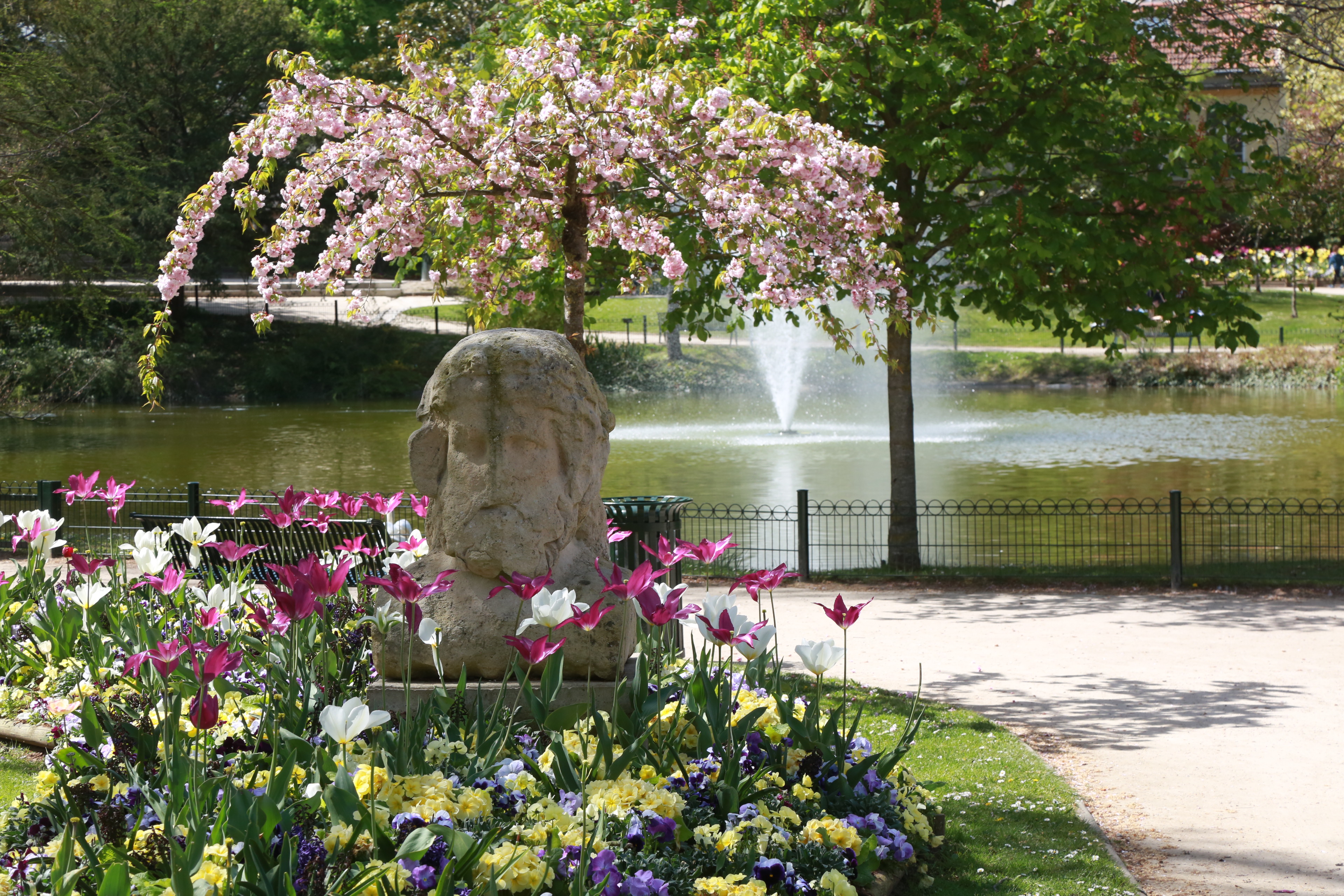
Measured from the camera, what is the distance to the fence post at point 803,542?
466 inches

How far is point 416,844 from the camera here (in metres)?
3.27

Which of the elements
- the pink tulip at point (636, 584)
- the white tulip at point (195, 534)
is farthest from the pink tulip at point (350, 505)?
the pink tulip at point (636, 584)

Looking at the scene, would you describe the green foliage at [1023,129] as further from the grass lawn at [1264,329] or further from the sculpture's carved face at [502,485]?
the grass lawn at [1264,329]

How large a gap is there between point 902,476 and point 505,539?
851 cm

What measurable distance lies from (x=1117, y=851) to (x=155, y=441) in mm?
24848

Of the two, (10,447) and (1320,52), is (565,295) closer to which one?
(1320,52)

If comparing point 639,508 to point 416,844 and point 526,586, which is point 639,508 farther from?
point 416,844

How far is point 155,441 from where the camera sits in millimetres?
26359

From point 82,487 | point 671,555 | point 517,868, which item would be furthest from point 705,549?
point 82,487

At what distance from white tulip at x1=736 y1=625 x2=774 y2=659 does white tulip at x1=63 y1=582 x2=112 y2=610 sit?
292 centimetres

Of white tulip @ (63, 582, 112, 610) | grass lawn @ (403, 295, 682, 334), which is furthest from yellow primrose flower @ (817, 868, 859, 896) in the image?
grass lawn @ (403, 295, 682, 334)

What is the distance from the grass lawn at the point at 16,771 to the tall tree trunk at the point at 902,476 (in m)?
8.50

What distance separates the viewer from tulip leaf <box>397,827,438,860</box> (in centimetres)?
323

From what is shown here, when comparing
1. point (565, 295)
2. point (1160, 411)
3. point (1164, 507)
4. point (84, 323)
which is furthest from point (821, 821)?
point (84, 323)
